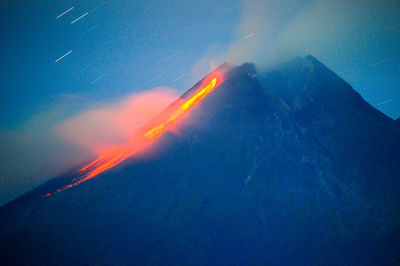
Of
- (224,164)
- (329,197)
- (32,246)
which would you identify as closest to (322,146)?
(329,197)

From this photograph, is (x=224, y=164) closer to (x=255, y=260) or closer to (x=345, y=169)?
(x=255, y=260)

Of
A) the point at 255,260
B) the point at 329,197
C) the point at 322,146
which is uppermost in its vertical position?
the point at 322,146

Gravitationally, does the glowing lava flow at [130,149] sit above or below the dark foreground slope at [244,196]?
above

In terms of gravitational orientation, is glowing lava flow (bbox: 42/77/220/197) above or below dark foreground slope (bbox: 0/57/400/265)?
above

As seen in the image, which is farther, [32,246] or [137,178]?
[137,178]

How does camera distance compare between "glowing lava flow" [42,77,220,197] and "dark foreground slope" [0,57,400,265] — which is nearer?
"dark foreground slope" [0,57,400,265]

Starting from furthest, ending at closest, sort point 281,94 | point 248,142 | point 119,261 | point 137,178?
point 281,94
point 248,142
point 137,178
point 119,261

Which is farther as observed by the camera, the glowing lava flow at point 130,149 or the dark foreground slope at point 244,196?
the glowing lava flow at point 130,149

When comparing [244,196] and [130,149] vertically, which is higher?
[130,149]
